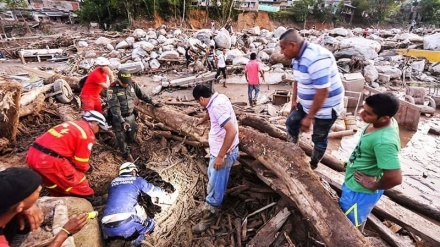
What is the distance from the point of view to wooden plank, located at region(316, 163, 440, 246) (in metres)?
2.63

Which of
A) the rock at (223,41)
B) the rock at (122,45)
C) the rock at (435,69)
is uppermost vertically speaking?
the rock at (223,41)

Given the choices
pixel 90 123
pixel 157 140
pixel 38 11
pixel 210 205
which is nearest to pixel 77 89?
pixel 157 140

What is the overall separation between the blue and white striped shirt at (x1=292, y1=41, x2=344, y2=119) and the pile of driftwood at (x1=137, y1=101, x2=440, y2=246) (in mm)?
602

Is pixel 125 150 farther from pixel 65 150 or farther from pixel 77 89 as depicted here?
pixel 77 89

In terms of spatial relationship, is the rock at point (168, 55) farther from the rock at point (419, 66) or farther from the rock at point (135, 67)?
the rock at point (419, 66)

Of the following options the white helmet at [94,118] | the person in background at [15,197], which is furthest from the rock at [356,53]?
the person in background at [15,197]

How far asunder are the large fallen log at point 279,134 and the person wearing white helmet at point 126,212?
6.54ft

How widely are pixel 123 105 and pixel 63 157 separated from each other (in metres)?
Result: 1.84

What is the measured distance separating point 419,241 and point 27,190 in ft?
12.9

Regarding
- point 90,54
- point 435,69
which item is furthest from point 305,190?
point 435,69

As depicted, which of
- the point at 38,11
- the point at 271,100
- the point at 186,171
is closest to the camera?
the point at 186,171

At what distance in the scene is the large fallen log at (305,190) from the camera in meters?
2.29

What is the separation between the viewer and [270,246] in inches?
113

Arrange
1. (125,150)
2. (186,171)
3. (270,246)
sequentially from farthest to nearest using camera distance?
(125,150)
(186,171)
(270,246)
